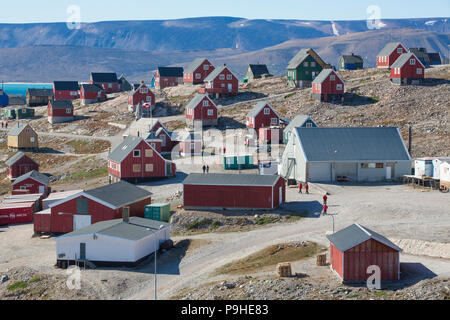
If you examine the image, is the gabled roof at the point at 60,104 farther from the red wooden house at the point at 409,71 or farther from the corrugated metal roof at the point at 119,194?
the corrugated metal roof at the point at 119,194

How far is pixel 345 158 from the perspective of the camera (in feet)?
213

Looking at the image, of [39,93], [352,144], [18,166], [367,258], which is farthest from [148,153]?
[39,93]

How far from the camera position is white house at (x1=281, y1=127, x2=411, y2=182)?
6481 cm

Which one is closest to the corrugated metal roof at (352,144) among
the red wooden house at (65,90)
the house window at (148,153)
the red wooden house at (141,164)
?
the red wooden house at (141,164)

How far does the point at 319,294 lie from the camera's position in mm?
35125

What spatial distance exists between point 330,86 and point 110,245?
62573mm

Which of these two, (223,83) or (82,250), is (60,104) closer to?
(223,83)

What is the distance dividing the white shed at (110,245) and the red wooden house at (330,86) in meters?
58.5

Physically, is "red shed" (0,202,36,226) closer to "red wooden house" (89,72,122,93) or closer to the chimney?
the chimney

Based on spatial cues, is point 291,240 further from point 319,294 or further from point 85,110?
point 85,110

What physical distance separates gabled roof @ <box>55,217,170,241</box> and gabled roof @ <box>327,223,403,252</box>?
12904 millimetres

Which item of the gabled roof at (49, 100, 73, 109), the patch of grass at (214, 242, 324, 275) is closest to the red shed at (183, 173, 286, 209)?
the patch of grass at (214, 242, 324, 275)

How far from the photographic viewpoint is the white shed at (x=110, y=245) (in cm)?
4458

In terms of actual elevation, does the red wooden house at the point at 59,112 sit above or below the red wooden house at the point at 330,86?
below
